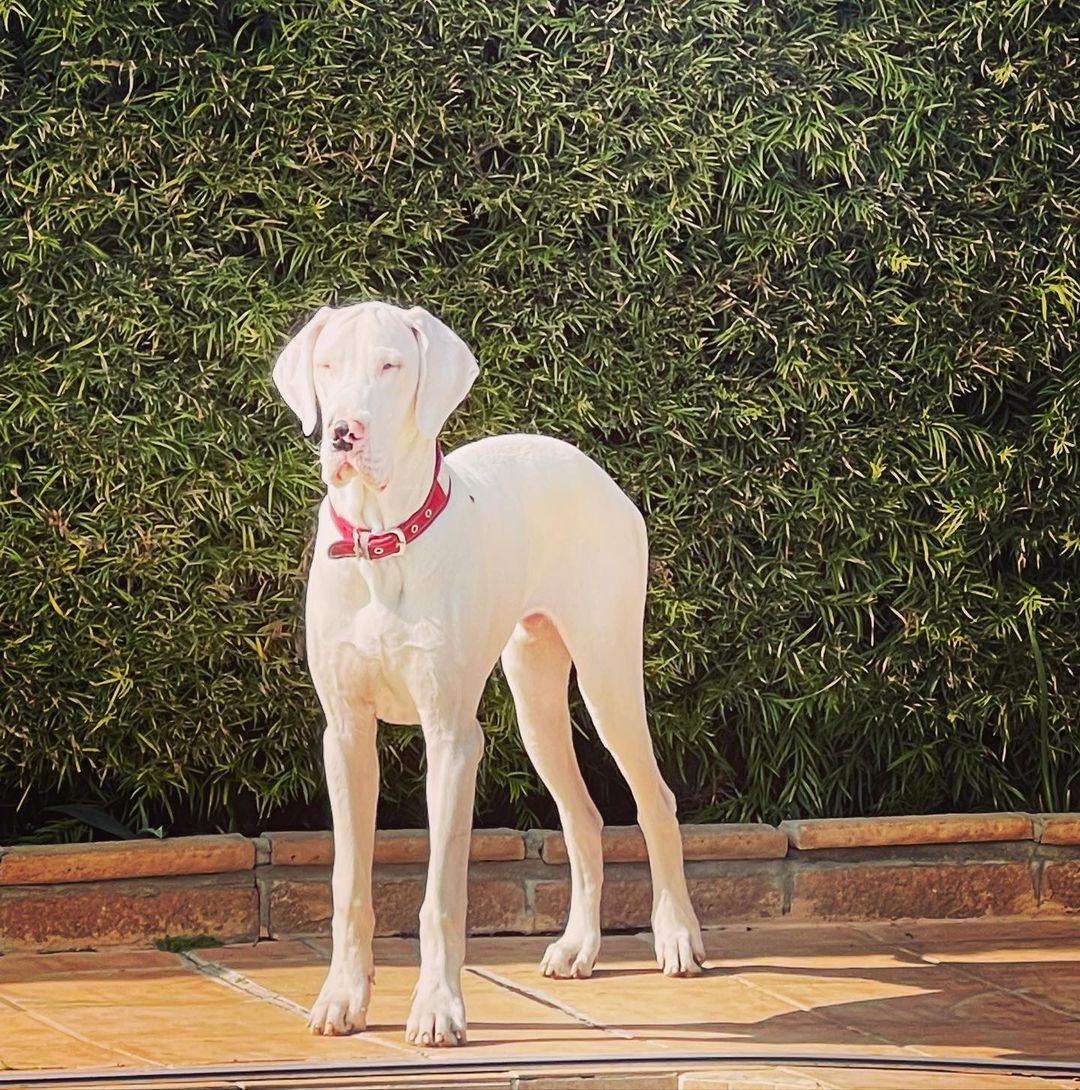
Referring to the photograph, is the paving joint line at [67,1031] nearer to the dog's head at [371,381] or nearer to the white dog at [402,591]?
the white dog at [402,591]

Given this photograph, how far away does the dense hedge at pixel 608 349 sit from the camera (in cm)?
537

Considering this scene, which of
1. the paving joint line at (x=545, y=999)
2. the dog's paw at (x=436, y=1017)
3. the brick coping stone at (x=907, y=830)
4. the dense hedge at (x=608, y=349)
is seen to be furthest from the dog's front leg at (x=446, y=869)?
the brick coping stone at (x=907, y=830)

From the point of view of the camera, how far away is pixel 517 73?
5.55 m

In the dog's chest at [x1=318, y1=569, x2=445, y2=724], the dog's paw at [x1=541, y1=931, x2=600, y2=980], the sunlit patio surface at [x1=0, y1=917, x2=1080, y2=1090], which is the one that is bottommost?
the sunlit patio surface at [x1=0, y1=917, x2=1080, y2=1090]

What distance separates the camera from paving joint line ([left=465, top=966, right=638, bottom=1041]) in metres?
4.37

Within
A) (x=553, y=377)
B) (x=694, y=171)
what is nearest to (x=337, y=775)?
(x=553, y=377)

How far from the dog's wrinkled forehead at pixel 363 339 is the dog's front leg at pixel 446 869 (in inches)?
31.3

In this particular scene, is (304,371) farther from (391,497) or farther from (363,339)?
(391,497)

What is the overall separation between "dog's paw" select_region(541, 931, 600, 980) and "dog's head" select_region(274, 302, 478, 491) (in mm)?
1458

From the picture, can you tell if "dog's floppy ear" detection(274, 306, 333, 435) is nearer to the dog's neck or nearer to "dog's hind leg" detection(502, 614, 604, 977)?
the dog's neck

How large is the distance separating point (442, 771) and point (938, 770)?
2154mm

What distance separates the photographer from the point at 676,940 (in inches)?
196

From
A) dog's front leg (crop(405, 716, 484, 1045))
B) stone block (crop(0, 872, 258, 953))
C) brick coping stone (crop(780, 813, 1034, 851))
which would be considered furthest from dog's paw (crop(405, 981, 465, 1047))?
brick coping stone (crop(780, 813, 1034, 851))

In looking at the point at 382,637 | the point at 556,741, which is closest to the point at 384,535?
the point at 382,637
